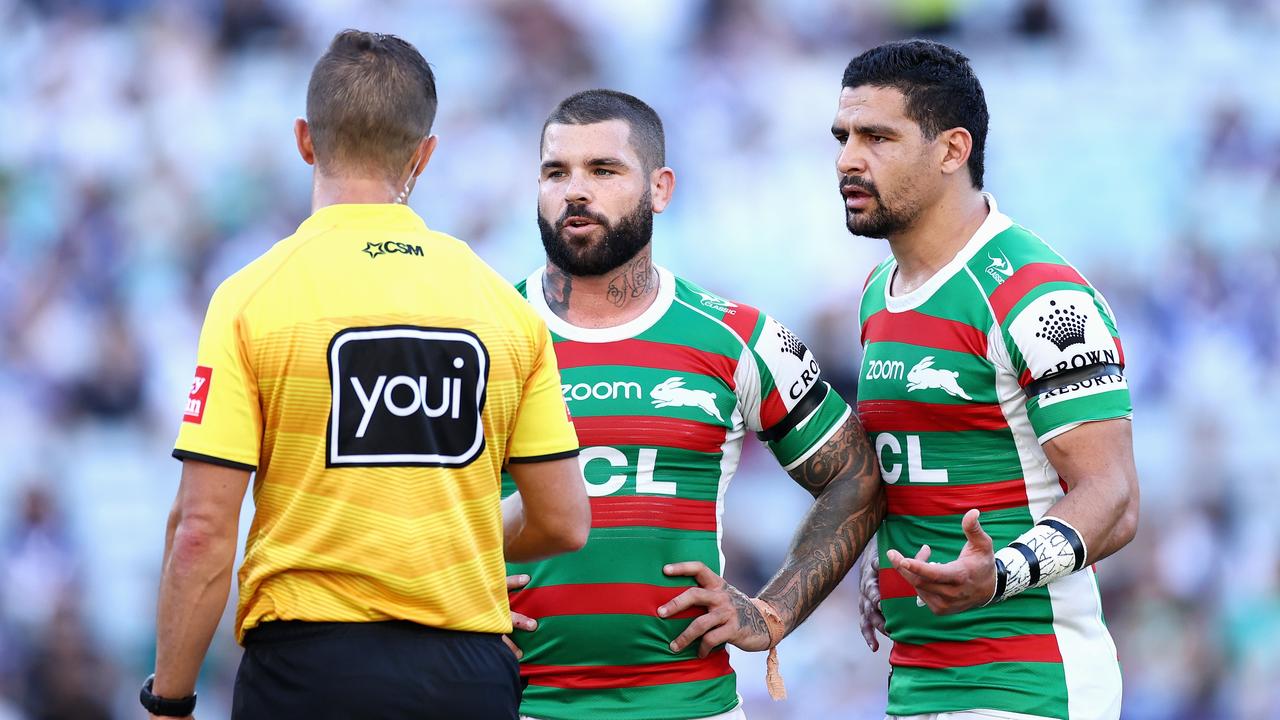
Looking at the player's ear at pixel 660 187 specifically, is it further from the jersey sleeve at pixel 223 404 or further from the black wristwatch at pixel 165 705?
the black wristwatch at pixel 165 705

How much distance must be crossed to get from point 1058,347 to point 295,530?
2.06 metres

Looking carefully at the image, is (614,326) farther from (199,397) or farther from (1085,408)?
(199,397)

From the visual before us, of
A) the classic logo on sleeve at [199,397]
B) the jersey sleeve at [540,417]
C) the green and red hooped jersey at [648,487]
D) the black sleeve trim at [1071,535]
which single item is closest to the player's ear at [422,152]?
the jersey sleeve at [540,417]

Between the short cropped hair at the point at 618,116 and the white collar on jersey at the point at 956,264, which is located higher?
the short cropped hair at the point at 618,116

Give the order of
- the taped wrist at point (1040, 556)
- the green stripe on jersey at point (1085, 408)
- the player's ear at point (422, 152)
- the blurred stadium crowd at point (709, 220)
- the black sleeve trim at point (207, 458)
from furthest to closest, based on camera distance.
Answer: the blurred stadium crowd at point (709, 220)
the green stripe on jersey at point (1085, 408)
the taped wrist at point (1040, 556)
the player's ear at point (422, 152)
the black sleeve trim at point (207, 458)

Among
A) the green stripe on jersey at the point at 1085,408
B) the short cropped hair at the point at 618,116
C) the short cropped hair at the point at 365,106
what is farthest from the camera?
the short cropped hair at the point at 618,116

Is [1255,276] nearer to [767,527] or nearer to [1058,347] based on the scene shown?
[767,527]

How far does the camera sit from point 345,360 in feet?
9.99

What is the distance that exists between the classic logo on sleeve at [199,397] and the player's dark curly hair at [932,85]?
227 cm

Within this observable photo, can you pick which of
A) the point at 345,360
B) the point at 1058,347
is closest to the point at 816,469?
the point at 1058,347

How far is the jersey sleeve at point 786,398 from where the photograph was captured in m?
4.45

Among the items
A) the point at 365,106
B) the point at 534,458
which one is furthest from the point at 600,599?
the point at 365,106

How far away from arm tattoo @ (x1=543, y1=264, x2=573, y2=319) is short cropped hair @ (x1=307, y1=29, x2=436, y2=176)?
124 centimetres

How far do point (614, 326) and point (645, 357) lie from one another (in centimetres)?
15
